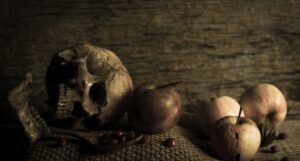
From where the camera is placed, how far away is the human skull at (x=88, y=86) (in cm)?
166

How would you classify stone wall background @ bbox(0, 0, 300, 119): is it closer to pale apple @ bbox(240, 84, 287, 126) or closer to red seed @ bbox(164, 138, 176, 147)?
pale apple @ bbox(240, 84, 287, 126)

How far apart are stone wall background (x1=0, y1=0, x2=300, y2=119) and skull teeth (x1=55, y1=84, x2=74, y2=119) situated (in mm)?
564

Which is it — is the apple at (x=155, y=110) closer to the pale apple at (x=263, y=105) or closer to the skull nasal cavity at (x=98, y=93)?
the skull nasal cavity at (x=98, y=93)

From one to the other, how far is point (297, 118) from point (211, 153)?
0.87m

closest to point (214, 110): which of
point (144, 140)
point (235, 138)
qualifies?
point (235, 138)

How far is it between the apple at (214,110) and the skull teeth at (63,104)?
546 mm

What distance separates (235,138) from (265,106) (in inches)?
13.0

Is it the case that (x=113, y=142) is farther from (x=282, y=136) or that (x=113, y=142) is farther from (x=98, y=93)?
(x=282, y=136)

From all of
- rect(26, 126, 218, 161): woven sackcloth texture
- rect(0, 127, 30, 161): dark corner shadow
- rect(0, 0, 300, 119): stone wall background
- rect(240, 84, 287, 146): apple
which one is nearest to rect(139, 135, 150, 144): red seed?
rect(26, 126, 218, 161): woven sackcloth texture

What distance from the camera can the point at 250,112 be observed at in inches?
76.9

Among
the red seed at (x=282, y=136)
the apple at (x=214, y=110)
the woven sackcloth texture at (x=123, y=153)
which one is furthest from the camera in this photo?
the red seed at (x=282, y=136)

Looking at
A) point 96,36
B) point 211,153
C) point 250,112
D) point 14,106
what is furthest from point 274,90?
point 14,106

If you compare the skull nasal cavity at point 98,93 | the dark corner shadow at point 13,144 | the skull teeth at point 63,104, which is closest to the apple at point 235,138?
the skull nasal cavity at point 98,93

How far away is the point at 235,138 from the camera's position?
1.67 meters
